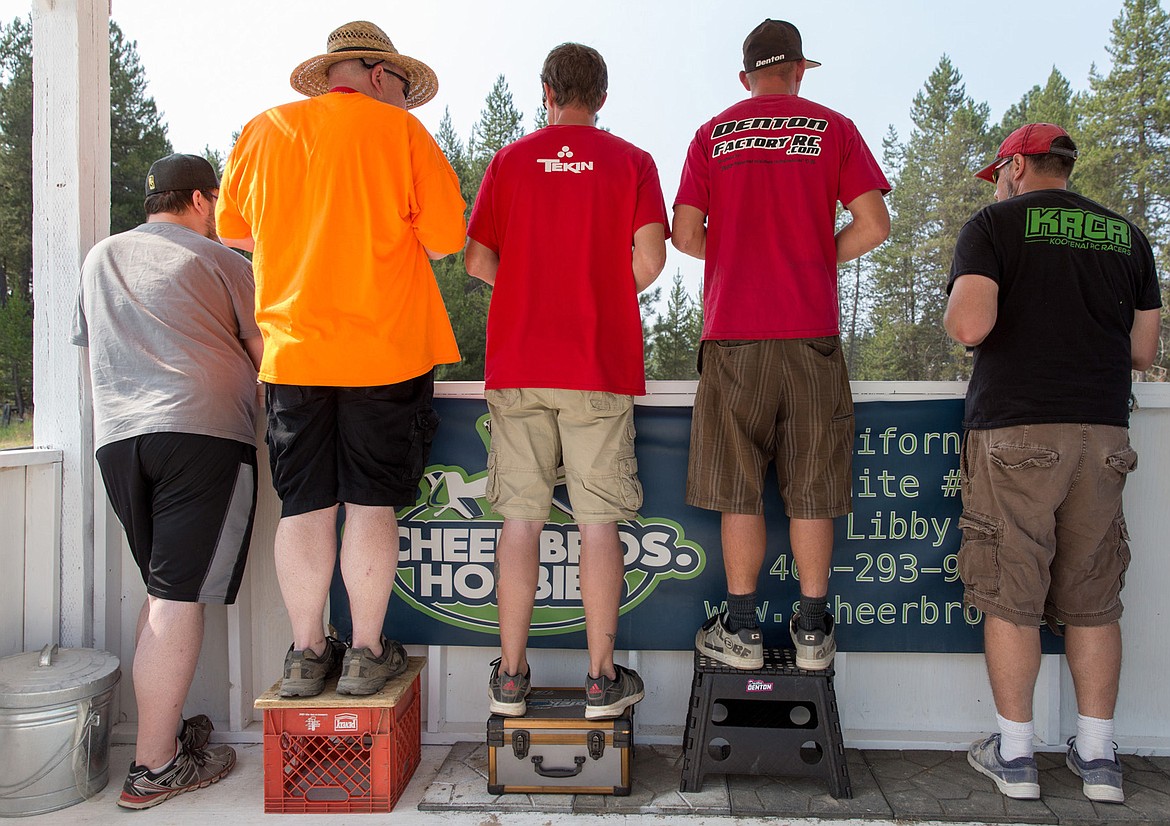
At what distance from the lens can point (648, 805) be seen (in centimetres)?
187

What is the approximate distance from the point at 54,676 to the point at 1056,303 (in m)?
2.80

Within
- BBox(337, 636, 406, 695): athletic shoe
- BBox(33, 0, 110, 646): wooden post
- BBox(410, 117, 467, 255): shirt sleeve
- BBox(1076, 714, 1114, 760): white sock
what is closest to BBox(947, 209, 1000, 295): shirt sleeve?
BBox(1076, 714, 1114, 760): white sock

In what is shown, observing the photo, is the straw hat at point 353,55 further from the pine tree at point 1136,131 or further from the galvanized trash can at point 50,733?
the pine tree at point 1136,131

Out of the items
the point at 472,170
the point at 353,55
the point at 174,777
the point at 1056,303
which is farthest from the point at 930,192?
the point at 174,777

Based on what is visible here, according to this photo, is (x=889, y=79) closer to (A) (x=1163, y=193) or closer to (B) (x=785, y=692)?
(B) (x=785, y=692)

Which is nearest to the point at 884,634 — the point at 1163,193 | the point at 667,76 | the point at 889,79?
the point at 667,76

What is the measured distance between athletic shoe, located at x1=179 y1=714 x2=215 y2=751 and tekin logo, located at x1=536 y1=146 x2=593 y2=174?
188 cm

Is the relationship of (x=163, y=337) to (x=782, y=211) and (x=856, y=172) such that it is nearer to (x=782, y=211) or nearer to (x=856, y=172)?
(x=782, y=211)

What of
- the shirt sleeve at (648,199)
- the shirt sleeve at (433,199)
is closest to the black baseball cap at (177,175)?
the shirt sleeve at (433,199)

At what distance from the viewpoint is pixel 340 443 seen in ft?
6.19

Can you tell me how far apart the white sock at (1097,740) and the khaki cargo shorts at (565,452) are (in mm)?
1366

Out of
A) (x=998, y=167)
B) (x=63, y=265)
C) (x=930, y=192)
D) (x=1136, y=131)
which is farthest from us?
(x=930, y=192)

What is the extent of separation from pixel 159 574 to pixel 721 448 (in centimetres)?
154

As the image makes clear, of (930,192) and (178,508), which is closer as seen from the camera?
(178,508)
